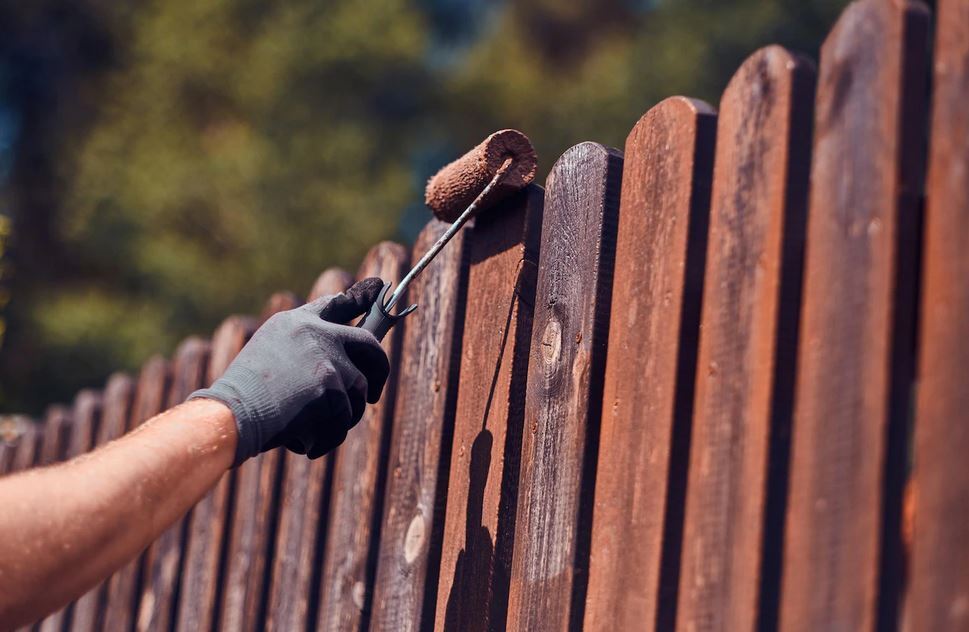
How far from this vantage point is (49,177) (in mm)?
15273

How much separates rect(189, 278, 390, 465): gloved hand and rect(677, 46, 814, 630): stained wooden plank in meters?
0.66

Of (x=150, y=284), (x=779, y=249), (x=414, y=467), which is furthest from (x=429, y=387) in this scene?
(x=150, y=284)

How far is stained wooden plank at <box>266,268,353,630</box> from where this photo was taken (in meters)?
2.67

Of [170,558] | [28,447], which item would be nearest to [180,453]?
[170,558]

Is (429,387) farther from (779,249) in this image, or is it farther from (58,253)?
(58,253)

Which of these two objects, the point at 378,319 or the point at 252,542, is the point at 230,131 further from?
the point at 378,319

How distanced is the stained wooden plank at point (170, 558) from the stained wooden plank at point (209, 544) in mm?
23

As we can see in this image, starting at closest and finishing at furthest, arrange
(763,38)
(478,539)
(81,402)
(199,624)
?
(478,539) < (199,624) < (81,402) < (763,38)

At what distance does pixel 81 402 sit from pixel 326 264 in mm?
8689

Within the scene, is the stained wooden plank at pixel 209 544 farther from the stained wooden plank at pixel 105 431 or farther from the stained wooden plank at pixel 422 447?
the stained wooden plank at pixel 422 447

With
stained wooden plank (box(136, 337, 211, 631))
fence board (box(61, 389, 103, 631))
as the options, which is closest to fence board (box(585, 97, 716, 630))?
stained wooden plank (box(136, 337, 211, 631))

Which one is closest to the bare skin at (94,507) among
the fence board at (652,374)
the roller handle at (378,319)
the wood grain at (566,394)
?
the roller handle at (378,319)

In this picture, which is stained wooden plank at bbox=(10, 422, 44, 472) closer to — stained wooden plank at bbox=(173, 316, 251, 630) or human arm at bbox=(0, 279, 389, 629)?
stained wooden plank at bbox=(173, 316, 251, 630)

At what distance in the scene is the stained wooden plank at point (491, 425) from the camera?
2.00 metres
